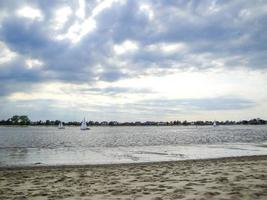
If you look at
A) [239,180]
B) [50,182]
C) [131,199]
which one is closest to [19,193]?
[50,182]

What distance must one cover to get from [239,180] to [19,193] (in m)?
8.96

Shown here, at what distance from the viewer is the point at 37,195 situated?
12.5 metres

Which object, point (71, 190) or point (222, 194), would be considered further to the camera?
point (71, 190)

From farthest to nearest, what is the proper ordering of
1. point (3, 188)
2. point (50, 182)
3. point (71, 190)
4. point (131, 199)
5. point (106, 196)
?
point (50, 182)
point (3, 188)
point (71, 190)
point (106, 196)
point (131, 199)

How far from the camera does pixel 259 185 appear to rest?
12.6 m

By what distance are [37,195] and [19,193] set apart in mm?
1096

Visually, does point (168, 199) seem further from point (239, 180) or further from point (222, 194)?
point (239, 180)

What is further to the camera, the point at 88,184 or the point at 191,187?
the point at 88,184

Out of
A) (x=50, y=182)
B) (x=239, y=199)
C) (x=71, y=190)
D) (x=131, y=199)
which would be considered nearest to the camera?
(x=239, y=199)

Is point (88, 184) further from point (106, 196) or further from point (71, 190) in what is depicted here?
point (106, 196)

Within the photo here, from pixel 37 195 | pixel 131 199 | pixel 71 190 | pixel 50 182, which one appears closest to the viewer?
pixel 131 199

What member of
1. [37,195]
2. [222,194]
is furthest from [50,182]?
[222,194]

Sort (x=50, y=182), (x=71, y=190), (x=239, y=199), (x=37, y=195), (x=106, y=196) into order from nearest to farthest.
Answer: (x=239, y=199) → (x=106, y=196) → (x=37, y=195) → (x=71, y=190) → (x=50, y=182)

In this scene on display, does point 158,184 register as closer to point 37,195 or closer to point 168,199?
point 168,199
